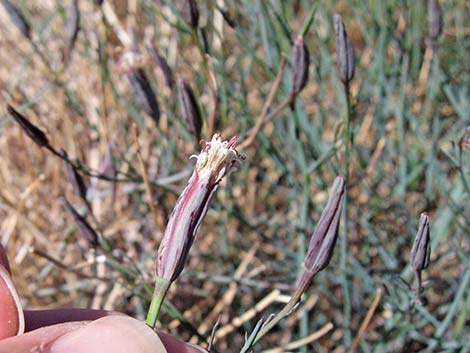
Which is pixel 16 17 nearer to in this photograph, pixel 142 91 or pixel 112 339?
pixel 142 91

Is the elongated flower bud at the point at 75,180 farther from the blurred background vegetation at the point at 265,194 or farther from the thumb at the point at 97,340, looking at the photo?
the thumb at the point at 97,340

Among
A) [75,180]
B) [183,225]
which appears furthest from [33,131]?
[183,225]

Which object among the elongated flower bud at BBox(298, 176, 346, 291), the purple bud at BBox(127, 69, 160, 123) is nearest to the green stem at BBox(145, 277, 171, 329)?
the elongated flower bud at BBox(298, 176, 346, 291)

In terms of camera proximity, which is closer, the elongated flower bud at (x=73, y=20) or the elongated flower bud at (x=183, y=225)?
the elongated flower bud at (x=183, y=225)

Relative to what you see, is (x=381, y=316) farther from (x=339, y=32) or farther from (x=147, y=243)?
(x=339, y=32)

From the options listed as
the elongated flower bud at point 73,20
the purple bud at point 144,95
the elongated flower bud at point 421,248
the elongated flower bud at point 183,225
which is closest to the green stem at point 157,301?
the elongated flower bud at point 183,225
